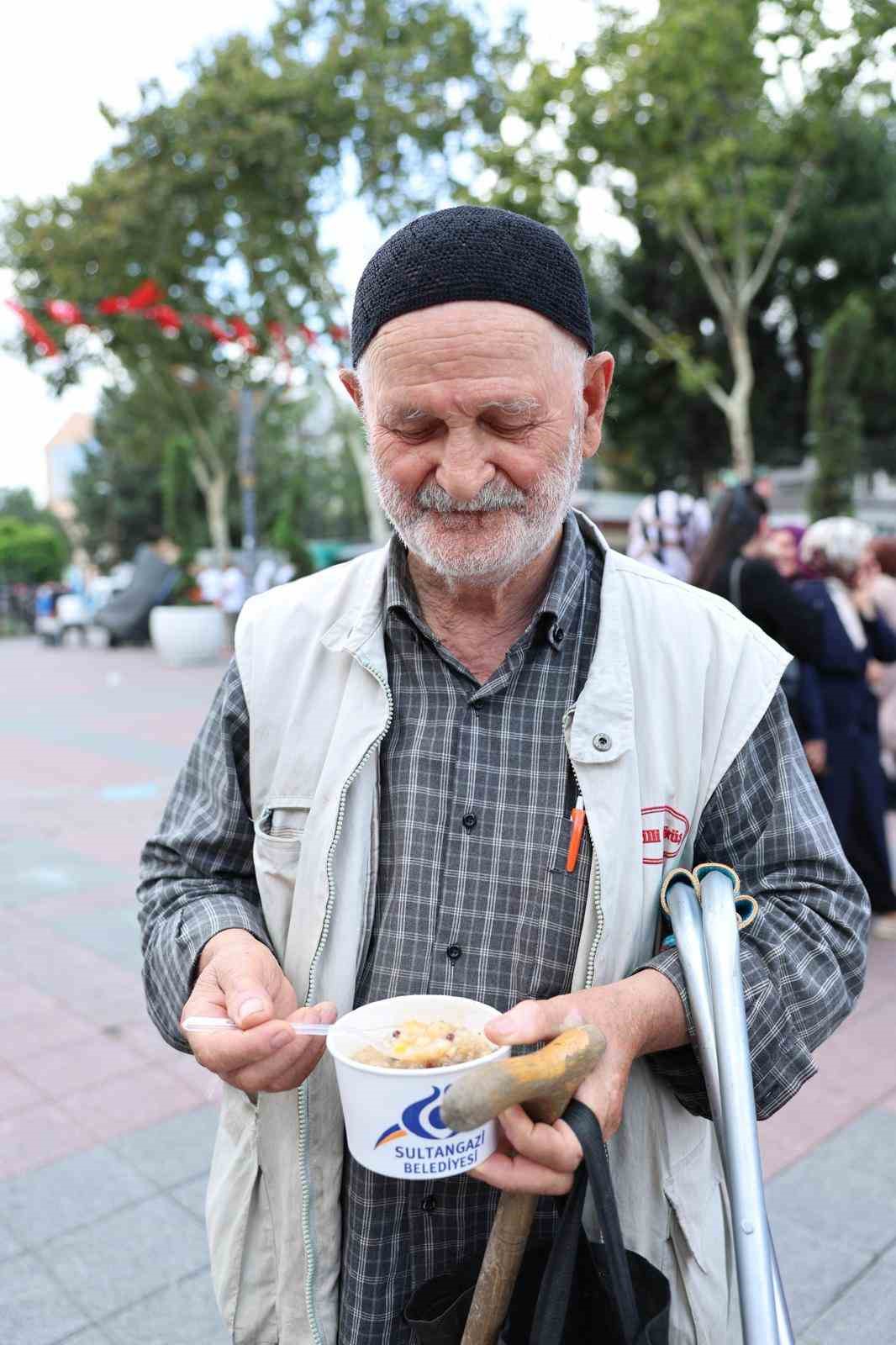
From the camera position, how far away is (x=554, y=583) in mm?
1571

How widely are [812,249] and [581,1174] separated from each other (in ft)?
82.5

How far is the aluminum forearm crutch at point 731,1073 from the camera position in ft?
3.39

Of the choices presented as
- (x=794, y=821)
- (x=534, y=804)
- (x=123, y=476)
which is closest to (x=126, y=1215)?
(x=534, y=804)

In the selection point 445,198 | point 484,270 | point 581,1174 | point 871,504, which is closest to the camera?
point 581,1174

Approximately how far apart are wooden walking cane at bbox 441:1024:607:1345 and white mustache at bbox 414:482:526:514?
0.66 m

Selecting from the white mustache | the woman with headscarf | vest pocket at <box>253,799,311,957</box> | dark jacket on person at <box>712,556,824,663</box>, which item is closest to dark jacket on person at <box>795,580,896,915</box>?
the woman with headscarf

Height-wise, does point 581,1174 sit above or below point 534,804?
below

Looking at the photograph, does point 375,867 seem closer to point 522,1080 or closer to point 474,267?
point 522,1080

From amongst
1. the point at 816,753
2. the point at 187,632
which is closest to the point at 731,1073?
the point at 816,753

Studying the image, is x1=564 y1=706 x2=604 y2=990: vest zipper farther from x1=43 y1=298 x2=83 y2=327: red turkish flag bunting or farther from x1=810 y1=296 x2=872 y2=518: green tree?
x1=43 y1=298 x2=83 y2=327: red turkish flag bunting

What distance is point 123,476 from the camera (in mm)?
43281

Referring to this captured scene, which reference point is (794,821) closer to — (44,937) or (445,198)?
(44,937)

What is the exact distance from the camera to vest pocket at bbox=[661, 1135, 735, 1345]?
1398 millimetres

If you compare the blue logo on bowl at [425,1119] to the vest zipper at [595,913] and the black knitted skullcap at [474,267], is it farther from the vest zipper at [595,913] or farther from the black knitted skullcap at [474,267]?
the black knitted skullcap at [474,267]
